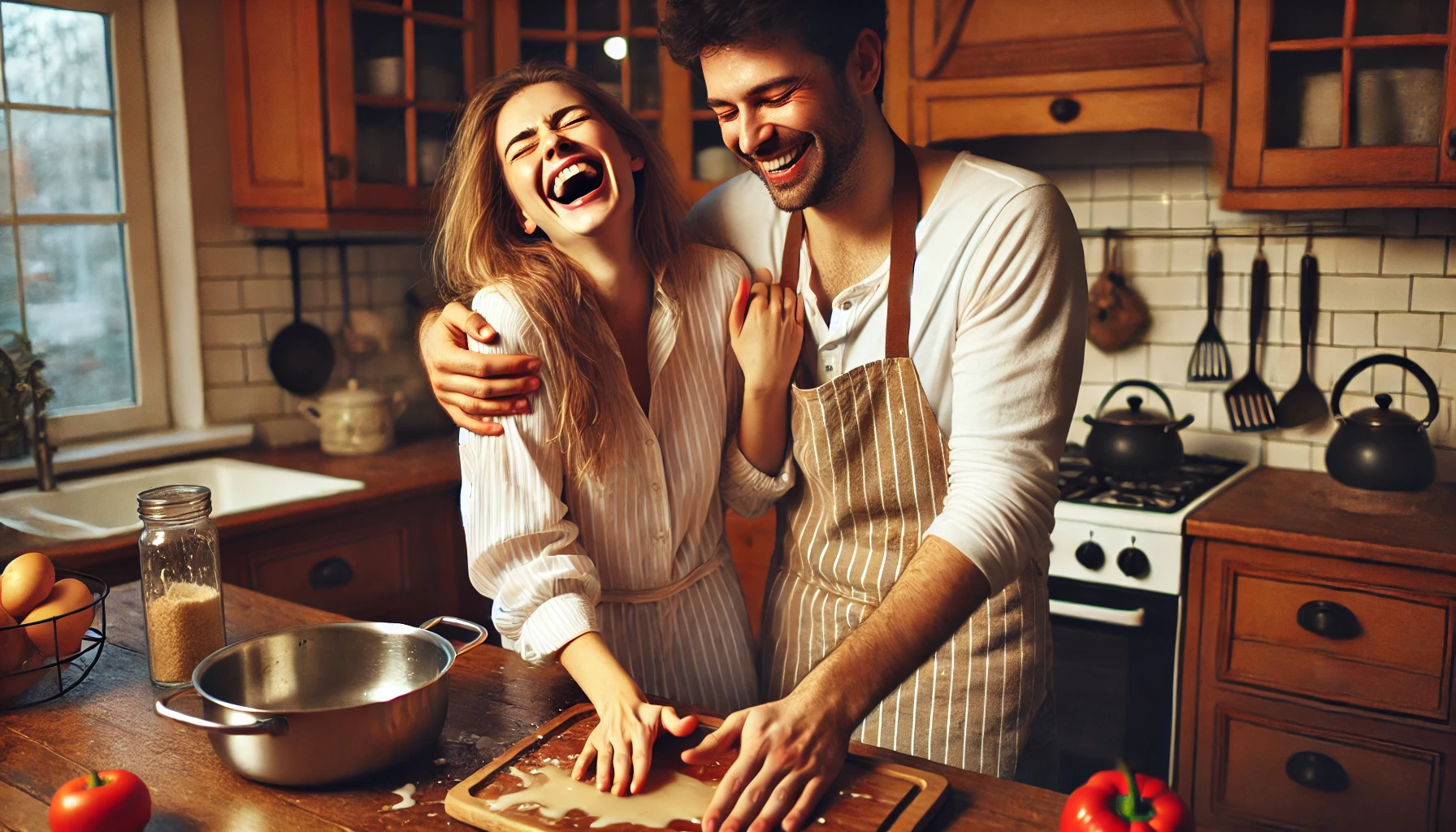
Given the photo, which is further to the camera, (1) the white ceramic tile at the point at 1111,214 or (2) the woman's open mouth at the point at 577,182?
(1) the white ceramic tile at the point at 1111,214

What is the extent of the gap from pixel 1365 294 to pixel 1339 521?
74 cm

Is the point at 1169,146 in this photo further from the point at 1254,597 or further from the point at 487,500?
the point at 487,500

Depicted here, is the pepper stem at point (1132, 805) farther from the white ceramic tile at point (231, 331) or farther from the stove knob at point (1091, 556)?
the white ceramic tile at point (231, 331)

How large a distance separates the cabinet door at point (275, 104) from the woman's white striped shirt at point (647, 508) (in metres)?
1.68

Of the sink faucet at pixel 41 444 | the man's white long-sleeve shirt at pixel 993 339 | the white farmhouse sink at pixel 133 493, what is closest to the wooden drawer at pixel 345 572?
the white farmhouse sink at pixel 133 493

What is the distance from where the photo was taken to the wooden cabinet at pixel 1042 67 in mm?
2557

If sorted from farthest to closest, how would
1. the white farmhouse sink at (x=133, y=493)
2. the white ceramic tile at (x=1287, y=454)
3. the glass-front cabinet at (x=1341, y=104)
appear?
the white ceramic tile at (x=1287, y=454) < the white farmhouse sink at (x=133, y=493) < the glass-front cabinet at (x=1341, y=104)

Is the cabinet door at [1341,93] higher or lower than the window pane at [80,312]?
higher

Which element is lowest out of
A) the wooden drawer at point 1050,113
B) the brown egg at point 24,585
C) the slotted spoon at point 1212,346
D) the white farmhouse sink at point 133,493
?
the white farmhouse sink at point 133,493

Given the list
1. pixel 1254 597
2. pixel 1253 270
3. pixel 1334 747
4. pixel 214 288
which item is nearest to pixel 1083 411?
pixel 1253 270

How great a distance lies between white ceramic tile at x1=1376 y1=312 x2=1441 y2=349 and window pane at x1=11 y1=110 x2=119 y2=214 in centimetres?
319

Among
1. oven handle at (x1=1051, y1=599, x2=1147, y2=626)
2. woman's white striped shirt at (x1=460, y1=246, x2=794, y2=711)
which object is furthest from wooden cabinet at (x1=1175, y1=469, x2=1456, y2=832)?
woman's white striped shirt at (x1=460, y1=246, x2=794, y2=711)

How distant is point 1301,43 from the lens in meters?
2.49

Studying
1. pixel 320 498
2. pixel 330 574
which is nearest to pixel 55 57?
pixel 320 498
